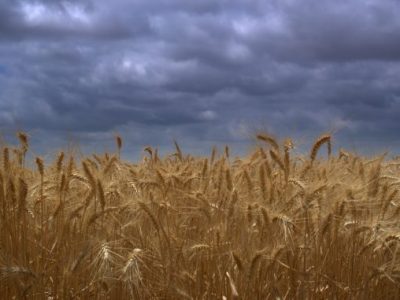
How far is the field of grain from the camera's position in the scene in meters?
3.78

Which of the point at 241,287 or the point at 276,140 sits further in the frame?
the point at 276,140

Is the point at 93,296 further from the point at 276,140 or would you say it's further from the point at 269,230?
the point at 276,140

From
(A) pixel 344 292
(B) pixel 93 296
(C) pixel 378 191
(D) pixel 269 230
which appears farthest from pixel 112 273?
(C) pixel 378 191

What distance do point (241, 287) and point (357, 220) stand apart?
1.16 metres

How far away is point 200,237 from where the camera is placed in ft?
13.4

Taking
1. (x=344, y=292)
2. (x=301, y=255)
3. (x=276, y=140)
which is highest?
(x=276, y=140)

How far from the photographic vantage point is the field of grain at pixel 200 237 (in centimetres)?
378

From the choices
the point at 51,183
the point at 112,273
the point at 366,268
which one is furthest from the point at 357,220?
the point at 51,183

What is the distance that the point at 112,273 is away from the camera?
3662 millimetres

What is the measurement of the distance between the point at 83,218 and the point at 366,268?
1.93 meters

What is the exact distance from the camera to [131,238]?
412cm

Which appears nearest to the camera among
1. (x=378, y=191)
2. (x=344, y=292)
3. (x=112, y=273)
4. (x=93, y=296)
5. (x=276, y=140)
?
(x=112, y=273)

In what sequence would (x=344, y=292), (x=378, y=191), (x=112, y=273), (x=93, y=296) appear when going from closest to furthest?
(x=112, y=273), (x=93, y=296), (x=344, y=292), (x=378, y=191)

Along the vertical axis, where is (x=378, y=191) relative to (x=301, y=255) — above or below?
above
